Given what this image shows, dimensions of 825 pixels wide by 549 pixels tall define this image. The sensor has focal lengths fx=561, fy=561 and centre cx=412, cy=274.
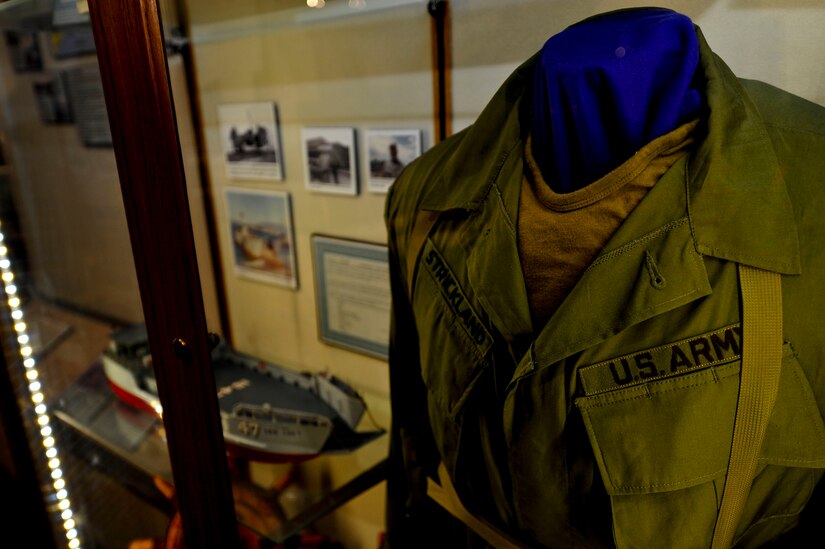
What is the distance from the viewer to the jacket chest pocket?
57 cm

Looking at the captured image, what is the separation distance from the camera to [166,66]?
2.43 ft

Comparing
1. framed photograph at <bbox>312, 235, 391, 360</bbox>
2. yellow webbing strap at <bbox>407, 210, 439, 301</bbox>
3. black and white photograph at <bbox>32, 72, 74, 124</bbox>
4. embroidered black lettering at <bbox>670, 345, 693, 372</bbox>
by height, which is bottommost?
framed photograph at <bbox>312, 235, 391, 360</bbox>

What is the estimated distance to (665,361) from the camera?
0.59 metres

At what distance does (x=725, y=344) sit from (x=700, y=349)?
2cm

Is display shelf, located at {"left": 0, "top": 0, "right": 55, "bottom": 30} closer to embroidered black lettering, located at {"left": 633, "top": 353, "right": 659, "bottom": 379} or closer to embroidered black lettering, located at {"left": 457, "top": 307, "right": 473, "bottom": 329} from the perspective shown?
embroidered black lettering, located at {"left": 457, "top": 307, "right": 473, "bottom": 329}

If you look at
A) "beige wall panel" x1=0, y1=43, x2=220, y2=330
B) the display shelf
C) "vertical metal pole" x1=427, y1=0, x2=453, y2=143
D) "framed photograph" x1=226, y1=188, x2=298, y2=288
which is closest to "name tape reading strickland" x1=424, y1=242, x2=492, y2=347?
"vertical metal pole" x1=427, y1=0, x2=453, y2=143

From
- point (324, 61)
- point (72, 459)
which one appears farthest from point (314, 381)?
point (72, 459)

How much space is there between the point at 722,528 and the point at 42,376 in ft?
5.79

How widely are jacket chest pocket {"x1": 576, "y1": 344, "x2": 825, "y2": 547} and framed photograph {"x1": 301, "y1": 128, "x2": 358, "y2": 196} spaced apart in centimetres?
84

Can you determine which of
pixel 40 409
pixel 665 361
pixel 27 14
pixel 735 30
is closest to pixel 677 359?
pixel 665 361

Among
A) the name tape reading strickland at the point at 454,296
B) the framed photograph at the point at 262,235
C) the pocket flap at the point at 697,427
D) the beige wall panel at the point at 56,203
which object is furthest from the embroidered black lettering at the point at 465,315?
the beige wall panel at the point at 56,203

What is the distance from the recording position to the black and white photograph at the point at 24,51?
5.10 ft

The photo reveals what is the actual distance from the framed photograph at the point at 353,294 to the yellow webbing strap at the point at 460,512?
0.47 metres

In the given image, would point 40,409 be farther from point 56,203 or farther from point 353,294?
point 353,294
